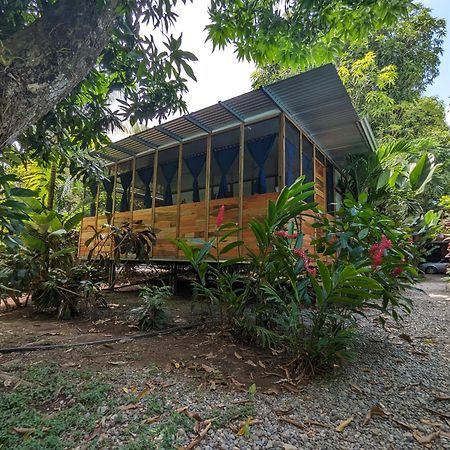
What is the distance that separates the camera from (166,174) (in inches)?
260

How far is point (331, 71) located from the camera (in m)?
3.78

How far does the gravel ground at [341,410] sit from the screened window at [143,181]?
5095 millimetres

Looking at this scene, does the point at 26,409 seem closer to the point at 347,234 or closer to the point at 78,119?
the point at 347,234

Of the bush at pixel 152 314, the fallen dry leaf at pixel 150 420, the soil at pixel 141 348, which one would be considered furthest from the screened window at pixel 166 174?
the fallen dry leaf at pixel 150 420

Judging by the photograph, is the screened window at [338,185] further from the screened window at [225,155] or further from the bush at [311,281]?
the bush at [311,281]

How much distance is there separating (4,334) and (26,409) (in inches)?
74.1

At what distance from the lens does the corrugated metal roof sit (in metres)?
4.15

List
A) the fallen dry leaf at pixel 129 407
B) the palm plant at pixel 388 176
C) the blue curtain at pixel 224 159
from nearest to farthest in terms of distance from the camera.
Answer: the fallen dry leaf at pixel 129 407 → the blue curtain at pixel 224 159 → the palm plant at pixel 388 176

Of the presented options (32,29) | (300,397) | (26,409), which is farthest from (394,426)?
(32,29)

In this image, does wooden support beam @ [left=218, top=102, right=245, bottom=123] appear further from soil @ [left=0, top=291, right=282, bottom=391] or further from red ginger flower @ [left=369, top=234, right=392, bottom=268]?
red ginger flower @ [left=369, top=234, right=392, bottom=268]

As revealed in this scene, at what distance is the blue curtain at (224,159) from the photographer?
18.6 feet

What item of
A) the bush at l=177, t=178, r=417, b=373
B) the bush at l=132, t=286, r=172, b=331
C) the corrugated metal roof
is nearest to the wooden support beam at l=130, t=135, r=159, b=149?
the corrugated metal roof

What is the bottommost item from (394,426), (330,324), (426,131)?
(394,426)

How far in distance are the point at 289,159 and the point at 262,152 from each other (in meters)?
0.52
